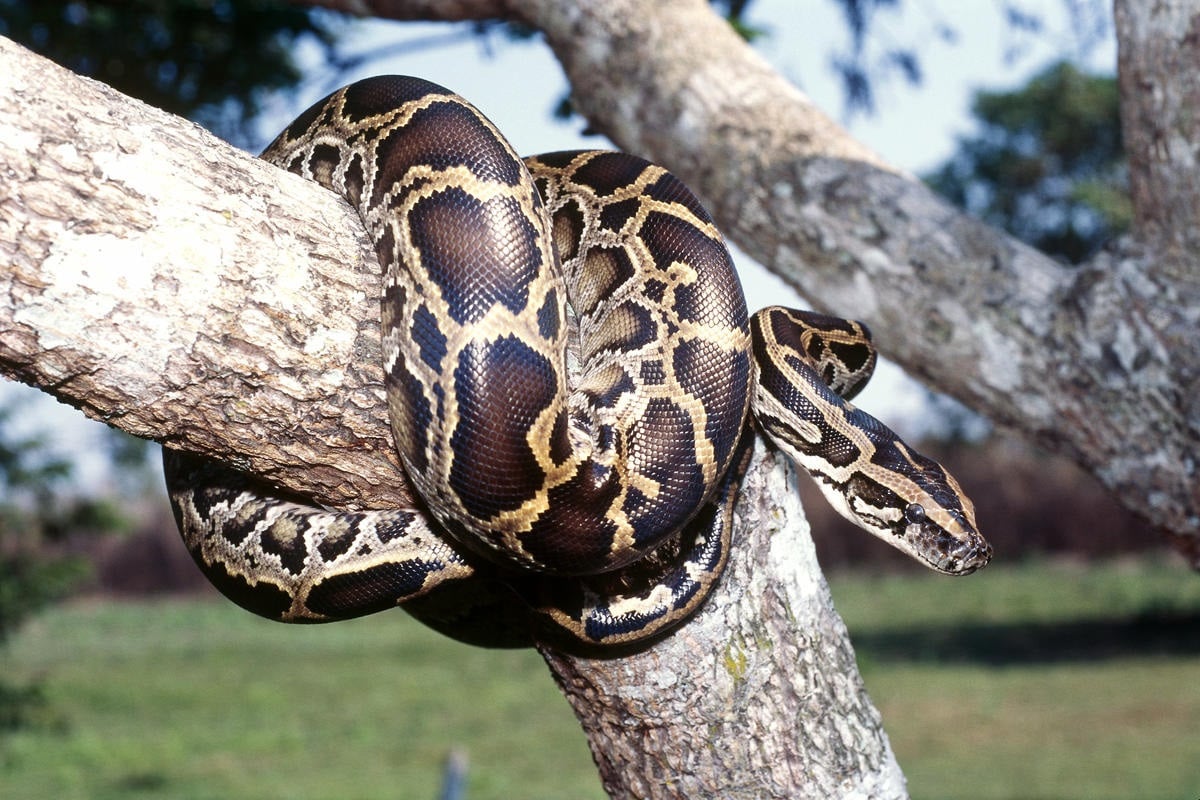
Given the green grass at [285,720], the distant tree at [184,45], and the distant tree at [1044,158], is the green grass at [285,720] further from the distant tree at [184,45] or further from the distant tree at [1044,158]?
the distant tree at [1044,158]

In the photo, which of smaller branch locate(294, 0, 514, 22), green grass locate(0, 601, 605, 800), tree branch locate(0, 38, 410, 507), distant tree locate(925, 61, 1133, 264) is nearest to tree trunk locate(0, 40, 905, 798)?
tree branch locate(0, 38, 410, 507)

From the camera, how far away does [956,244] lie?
584 cm

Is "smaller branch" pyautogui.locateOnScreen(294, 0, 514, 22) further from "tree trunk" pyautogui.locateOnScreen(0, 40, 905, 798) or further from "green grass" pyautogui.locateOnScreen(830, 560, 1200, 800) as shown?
"green grass" pyautogui.locateOnScreen(830, 560, 1200, 800)

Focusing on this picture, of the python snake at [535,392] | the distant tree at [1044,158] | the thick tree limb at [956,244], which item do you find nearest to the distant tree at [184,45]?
the thick tree limb at [956,244]

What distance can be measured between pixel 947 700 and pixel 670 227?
54.7 feet

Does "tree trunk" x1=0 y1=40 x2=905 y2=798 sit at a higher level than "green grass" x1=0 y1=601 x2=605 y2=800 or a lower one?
higher

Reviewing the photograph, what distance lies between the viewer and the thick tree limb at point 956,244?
17.3 feet

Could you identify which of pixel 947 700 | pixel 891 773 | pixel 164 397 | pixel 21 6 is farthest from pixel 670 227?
pixel 947 700

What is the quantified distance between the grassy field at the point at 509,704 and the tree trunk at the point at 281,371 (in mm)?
8905

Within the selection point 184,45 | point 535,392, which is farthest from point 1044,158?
point 535,392

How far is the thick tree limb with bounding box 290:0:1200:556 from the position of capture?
5273 mm

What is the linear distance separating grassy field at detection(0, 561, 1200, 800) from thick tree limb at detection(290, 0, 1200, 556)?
847 centimetres

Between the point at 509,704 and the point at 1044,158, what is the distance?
26.7 m

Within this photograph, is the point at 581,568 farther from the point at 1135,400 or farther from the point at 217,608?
the point at 217,608
